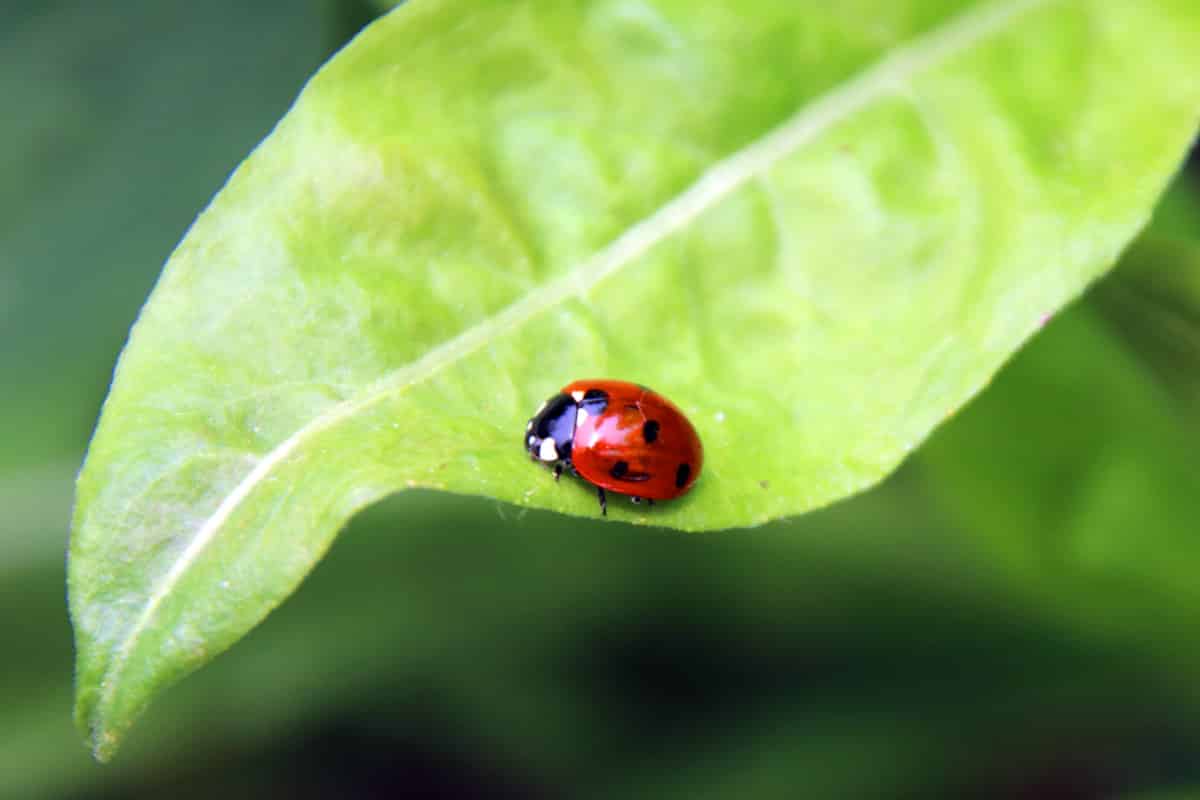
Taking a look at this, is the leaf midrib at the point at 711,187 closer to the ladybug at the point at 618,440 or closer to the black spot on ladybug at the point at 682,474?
the ladybug at the point at 618,440

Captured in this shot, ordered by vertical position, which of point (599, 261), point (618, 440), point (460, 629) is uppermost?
point (599, 261)

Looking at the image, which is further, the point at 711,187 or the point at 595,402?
the point at 595,402

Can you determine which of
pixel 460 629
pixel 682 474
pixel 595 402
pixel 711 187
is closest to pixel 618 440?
pixel 595 402

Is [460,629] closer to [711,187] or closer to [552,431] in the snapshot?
[552,431]

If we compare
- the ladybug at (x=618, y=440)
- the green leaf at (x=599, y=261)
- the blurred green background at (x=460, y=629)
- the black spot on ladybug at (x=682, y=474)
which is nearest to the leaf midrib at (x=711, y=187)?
the green leaf at (x=599, y=261)

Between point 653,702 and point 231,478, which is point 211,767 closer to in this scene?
point 653,702

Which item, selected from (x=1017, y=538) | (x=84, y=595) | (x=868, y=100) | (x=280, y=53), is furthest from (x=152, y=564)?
(x=280, y=53)
